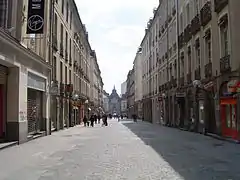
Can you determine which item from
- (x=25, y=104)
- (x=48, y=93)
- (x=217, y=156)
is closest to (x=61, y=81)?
(x=48, y=93)

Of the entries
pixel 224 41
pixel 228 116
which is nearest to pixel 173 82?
pixel 224 41

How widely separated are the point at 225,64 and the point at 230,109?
2.52 m

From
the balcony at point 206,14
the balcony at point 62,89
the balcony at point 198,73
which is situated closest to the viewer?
the balcony at point 206,14

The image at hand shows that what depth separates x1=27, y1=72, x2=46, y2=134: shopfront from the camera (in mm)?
22331

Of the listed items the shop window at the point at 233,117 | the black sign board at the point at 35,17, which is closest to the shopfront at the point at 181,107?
the shop window at the point at 233,117

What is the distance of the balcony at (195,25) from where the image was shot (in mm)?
26844

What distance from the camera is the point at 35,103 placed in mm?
24312

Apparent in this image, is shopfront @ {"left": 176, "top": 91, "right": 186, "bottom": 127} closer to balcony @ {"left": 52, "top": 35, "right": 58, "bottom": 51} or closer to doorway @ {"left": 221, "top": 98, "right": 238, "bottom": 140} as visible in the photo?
doorway @ {"left": 221, "top": 98, "right": 238, "bottom": 140}

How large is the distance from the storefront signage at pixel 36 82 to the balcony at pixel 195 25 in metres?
11.6

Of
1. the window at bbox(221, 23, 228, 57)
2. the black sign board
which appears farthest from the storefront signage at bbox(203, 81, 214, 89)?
the black sign board

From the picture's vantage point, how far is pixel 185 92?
32219 millimetres

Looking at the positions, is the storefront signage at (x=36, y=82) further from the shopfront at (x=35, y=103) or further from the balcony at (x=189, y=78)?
the balcony at (x=189, y=78)

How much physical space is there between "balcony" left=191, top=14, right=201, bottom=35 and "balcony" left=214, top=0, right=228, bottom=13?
4.94m

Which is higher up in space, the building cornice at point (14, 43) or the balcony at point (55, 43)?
the balcony at point (55, 43)
